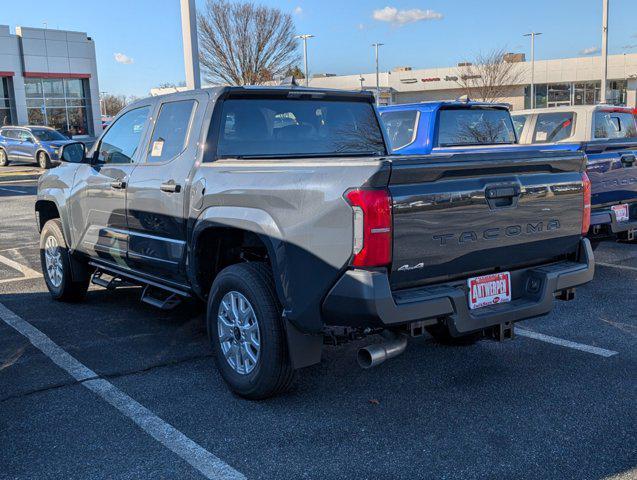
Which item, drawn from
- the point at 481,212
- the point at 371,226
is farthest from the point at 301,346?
the point at 481,212

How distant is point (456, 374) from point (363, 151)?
6.30ft

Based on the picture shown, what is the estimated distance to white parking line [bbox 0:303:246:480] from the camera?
135 inches

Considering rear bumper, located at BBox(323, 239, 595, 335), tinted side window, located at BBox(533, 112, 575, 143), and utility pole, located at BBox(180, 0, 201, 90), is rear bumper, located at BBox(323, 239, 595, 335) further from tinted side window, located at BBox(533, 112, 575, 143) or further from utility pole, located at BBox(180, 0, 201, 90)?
utility pole, located at BBox(180, 0, 201, 90)

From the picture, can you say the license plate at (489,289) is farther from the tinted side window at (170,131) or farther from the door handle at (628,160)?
the door handle at (628,160)

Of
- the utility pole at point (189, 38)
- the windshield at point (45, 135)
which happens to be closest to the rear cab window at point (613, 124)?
the utility pole at point (189, 38)

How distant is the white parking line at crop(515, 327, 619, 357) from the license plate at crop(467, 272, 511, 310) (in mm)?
1464

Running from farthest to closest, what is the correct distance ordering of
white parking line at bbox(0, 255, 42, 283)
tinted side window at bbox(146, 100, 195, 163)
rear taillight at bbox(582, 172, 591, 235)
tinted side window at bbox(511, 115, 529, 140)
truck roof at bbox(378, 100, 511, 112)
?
tinted side window at bbox(511, 115, 529, 140)
truck roof at bbox(378, 100, 511, 112)
white parking line at bbox(0, 255, 42, 283)
tinted side window at bbox(146, 100, 195, 163)
rear taillight at bbox(582, 172, 591, 235)

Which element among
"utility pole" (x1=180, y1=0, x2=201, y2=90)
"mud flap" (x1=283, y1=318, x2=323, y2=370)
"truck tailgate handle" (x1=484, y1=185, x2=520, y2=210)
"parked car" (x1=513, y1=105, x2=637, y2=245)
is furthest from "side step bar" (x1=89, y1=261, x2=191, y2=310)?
"utility pole" (x1=180, y1=0, x2=201, y2=90)

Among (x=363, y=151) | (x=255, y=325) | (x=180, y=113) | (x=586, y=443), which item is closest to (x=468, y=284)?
(x=586, y=443)

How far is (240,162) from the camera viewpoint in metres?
4.38

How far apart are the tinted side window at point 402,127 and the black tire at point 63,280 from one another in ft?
13.9

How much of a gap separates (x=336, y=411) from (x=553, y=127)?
6976 mm

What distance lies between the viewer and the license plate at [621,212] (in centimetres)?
739

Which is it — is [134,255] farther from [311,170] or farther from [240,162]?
[311,170]
